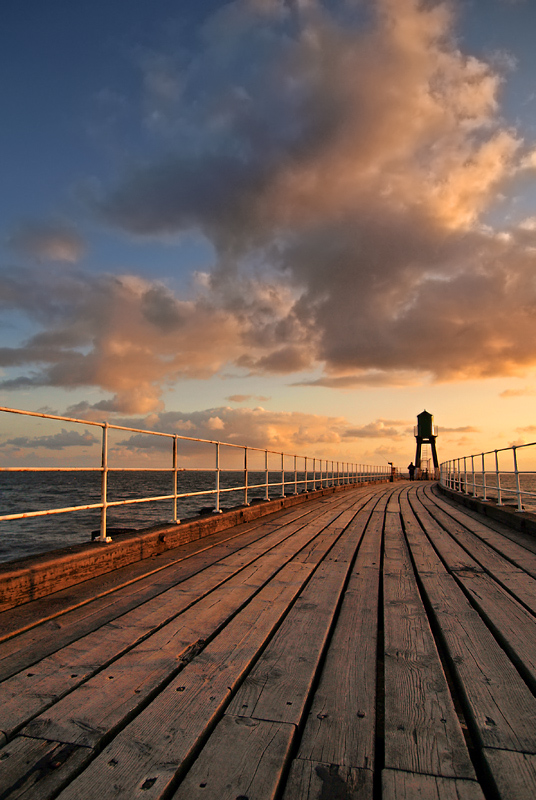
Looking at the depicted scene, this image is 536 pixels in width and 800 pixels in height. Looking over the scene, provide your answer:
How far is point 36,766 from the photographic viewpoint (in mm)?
1412

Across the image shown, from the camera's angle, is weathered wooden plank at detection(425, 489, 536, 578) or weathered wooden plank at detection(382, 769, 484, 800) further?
weathered wooden plank at detection(425, 489, 536, 578)

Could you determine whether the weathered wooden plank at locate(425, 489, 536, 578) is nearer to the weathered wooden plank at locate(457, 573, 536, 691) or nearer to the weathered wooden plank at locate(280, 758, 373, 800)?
the weathered wooden plank at locate(457, 573, 536, 691)

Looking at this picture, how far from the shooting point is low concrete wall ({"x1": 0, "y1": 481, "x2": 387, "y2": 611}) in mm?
2918

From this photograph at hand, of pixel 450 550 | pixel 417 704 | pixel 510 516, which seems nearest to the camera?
pixel 417 704

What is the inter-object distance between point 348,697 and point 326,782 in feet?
1.64

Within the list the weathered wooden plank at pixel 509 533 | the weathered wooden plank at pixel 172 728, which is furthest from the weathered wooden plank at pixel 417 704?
the weathered wooden plank at pixel 509 533

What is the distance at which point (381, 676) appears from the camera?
200cm

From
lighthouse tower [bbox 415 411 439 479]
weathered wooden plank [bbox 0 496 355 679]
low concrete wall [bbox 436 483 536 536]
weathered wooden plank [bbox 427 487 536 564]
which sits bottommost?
weathered wooden plank [bbox 427 487 536 564]

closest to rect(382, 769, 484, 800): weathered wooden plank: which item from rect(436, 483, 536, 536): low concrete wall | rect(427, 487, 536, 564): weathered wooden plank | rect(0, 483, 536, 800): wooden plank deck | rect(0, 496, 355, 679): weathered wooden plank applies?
rect(0, 483, 536, 800): wooden plank deck

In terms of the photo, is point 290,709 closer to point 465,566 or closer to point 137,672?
point 137,672

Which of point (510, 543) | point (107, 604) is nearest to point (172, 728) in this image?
point (107, 604)

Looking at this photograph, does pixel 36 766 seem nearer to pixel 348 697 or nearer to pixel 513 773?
pixel 348 697

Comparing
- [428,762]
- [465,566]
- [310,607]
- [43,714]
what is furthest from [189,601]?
[465,566]

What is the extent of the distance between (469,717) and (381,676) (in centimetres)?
40
